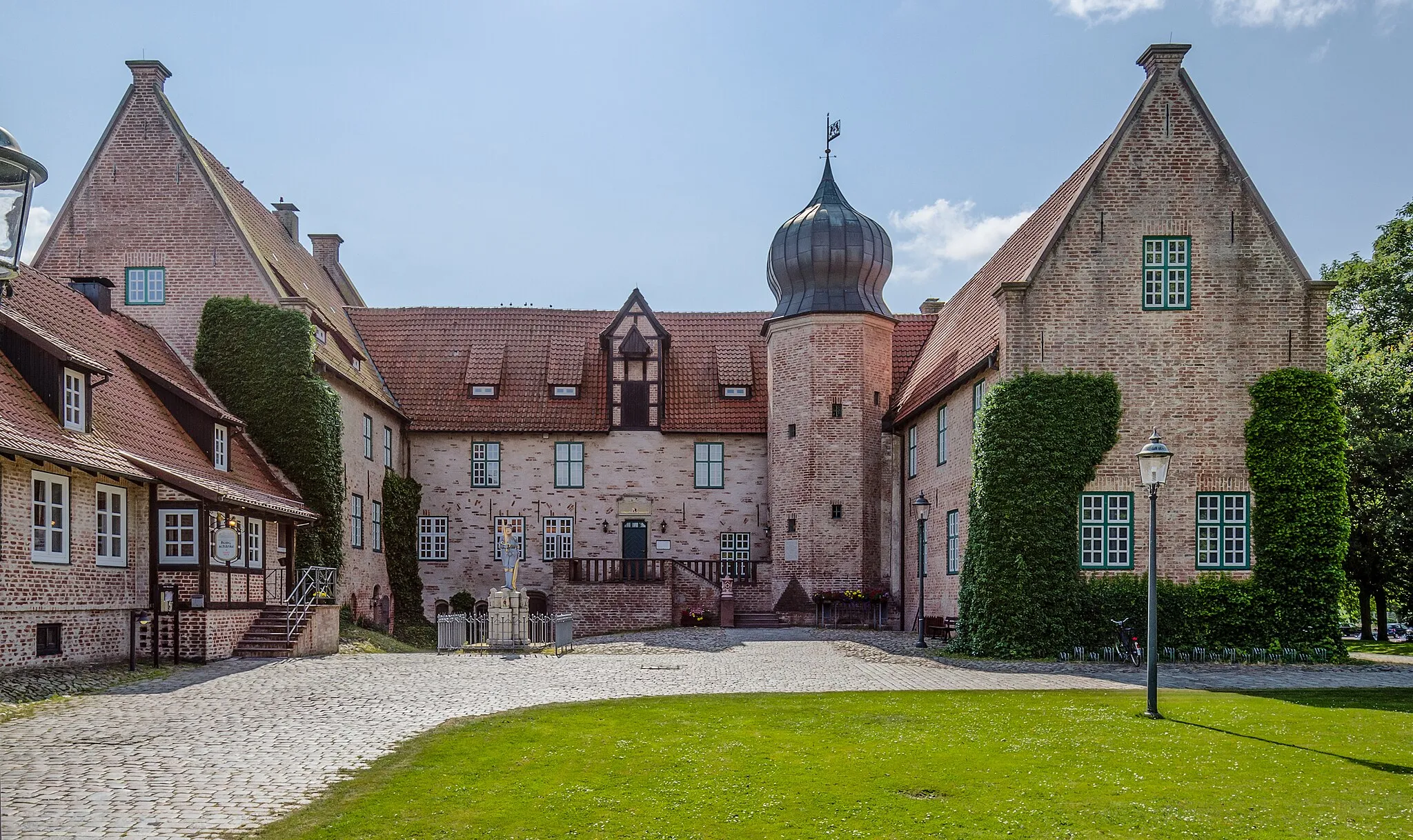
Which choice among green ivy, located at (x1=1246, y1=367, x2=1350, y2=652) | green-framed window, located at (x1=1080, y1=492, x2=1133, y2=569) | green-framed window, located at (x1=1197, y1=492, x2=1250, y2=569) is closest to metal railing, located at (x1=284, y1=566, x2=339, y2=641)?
green-framed window, located at (x1=1080, y1=492, x2=1133, y2=569)

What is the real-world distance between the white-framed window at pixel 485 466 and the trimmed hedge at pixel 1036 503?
1797cm

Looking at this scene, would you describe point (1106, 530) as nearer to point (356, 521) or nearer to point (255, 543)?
point (255, 543)

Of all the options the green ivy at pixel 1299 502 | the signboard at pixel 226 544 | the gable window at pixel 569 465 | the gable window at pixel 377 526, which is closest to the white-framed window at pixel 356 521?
the gable window at pixel 377 526

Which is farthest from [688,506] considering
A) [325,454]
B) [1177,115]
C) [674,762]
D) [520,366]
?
[674,762]

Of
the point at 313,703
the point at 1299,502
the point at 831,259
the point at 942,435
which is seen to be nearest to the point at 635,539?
the point at 831,259

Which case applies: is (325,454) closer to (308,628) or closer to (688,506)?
(308,628)

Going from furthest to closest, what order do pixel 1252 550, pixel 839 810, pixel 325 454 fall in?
pixel 325 454, pixel 1252 550, pixel 839 810

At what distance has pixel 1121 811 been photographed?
9.23 metres

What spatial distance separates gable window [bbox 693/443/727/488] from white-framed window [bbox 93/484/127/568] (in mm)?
19892

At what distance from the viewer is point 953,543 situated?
28141 millimetres

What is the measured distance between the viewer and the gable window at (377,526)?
111ft

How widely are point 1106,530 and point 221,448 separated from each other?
17.8 meters

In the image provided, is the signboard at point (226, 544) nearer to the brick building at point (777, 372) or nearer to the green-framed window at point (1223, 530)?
the brick building at point (777, 372)

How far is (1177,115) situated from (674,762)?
19.6 meters
